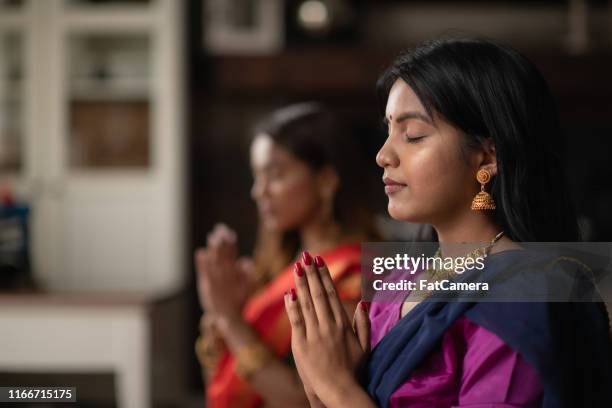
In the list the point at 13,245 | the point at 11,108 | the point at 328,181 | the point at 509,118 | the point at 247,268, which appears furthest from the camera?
the point at 11,108

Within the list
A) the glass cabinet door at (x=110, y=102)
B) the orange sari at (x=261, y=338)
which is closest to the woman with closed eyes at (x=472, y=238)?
the orange sari at (x=261, y=338)

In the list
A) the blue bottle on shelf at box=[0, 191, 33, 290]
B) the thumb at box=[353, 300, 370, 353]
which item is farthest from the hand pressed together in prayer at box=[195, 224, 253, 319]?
the blue bottle on shelf at box=[0, 191, 33, 290]

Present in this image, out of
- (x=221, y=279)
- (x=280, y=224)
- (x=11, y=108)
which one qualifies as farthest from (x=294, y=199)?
(x=11, y=108)

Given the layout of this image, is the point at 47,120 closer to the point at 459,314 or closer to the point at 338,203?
the point at 338,203

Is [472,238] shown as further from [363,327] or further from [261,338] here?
[261,338]

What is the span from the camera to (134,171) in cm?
235

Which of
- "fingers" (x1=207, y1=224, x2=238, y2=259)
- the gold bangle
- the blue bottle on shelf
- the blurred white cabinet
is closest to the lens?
the gold bangle

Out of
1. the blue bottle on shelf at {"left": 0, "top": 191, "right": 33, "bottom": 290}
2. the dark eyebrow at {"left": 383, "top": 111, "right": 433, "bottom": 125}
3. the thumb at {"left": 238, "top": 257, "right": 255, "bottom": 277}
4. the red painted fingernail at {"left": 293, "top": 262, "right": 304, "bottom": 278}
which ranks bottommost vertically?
the blue bottle on shelf at {"left": 0, "top": 191, "right": 33, "bottom": 290}

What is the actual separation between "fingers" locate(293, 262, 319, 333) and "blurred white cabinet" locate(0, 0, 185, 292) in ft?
6.36

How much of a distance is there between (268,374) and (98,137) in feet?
5.45

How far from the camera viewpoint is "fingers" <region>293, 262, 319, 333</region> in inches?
17.3

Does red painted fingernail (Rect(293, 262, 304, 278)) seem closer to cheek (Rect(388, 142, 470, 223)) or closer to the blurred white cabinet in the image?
cheek (Rect(388, 142, 470, 223))

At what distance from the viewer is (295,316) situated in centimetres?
44

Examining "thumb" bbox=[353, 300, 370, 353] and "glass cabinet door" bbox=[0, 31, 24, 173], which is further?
"glass cabinet door" bbox=[0, 31, 24, 173]
